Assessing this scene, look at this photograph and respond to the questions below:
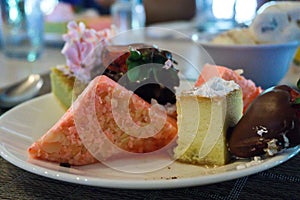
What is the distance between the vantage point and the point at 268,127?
2.06ft

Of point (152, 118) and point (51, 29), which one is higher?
point (152, 118)

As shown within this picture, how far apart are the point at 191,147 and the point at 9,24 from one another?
1325mm

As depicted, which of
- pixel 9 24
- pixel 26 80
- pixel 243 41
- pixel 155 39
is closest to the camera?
pixel 243 41

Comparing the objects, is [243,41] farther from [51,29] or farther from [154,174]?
[51,29]

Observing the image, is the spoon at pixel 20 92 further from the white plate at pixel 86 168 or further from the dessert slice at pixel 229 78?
the dessert slice at pixel 229 78

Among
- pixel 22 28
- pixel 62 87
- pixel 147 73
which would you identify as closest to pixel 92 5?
pixel 22 28

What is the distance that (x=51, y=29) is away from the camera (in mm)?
2080

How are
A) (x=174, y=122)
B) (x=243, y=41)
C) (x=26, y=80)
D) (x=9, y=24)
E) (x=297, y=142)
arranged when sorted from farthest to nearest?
(x=9, y=24) → (x=26, y=80) → (x=243, y=41) → (x=174, y=122) → (x=297, y=142)

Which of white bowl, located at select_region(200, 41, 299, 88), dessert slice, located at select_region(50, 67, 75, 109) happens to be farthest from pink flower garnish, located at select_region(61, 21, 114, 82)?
white bowl, located at select_region(200, 41, 299, 88)

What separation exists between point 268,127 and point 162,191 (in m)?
0.19

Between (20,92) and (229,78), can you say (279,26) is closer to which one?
(229,78)

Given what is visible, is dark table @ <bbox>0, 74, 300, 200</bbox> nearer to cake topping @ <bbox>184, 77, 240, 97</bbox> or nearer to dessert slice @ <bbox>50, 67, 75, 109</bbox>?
cake topping @ <bbox>184, 77, 240, 97</bbox>

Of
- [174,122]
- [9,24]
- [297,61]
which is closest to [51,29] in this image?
[9,24]

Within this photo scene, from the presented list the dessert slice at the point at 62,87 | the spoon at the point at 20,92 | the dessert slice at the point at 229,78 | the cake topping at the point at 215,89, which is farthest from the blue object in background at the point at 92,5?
the cake topping at the point at 215,89
